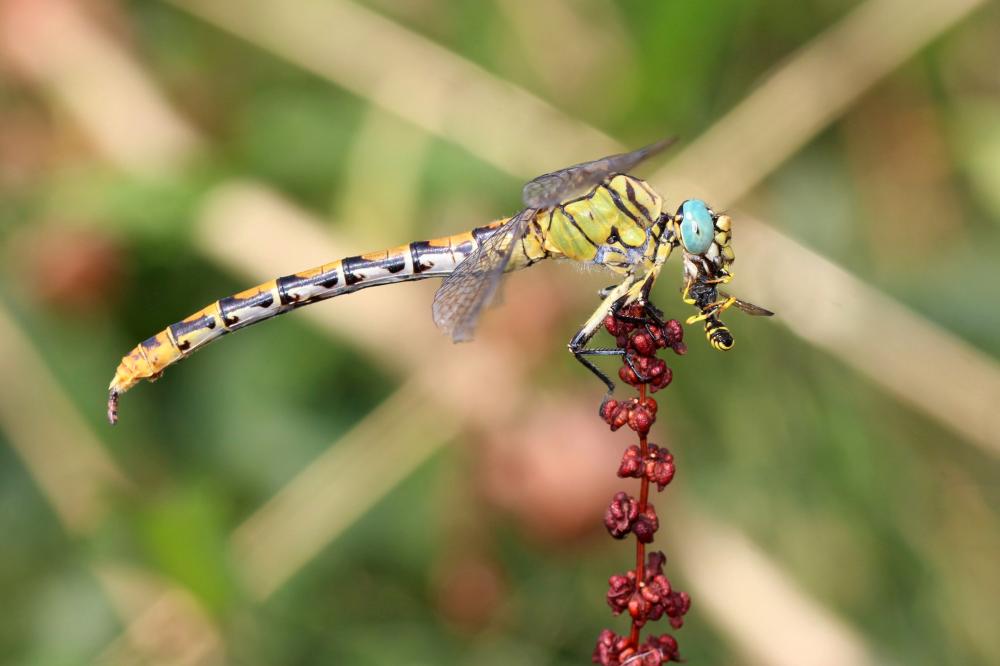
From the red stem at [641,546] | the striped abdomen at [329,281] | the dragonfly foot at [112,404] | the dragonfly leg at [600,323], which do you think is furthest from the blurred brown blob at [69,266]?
the red stem at [641,546]

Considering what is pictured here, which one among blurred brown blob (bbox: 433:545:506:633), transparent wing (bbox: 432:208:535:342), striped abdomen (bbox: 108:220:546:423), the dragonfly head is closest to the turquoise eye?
the dragonfly head

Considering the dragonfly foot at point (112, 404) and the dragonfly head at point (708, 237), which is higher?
the dragonfly head at point (708, 237)

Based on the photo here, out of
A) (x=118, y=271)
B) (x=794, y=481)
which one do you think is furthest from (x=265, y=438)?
(x=794, y=481)

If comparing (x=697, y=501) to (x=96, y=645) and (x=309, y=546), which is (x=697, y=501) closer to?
(x=309, y=546)

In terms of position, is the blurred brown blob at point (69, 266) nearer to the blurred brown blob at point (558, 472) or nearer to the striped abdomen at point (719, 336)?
the blurred brown blob at point (558, 472)

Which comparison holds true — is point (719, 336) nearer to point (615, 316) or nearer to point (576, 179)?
point (615, 316)

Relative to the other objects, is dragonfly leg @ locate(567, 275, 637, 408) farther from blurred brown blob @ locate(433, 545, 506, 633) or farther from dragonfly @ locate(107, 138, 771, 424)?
blurred brown blob @ locate(433, 545, 506, 633)
